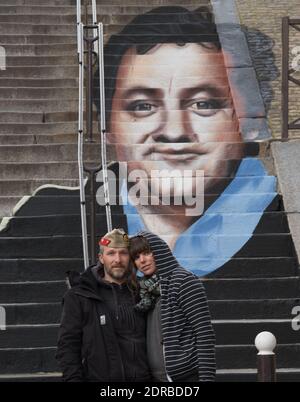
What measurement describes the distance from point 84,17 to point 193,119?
10.2 ft

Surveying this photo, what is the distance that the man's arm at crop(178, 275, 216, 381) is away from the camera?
6.23 meters

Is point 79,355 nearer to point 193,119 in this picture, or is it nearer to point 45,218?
point 45,218

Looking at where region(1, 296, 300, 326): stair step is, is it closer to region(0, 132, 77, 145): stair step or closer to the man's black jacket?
region(0, 132, 77, 145): stair step

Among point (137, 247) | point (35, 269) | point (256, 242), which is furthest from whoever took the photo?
point (256, 242)

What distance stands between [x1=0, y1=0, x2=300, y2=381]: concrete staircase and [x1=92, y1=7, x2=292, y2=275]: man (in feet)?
0.79

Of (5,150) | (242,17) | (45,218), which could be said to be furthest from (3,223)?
(242,17)

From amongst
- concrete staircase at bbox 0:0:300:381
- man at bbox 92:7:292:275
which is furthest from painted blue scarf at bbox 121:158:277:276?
concrete staircase at bbox 0:0:300:381

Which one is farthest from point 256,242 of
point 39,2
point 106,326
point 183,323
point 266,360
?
point 39,2

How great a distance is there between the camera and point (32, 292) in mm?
10414

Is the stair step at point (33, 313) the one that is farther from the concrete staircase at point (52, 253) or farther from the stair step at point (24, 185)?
the stair step at point (24, 185)

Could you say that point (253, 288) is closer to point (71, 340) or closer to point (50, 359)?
point (50, 359)

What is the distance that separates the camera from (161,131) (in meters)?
13.4

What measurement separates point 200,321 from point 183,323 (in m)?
0.10

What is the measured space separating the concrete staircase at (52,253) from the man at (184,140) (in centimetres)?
24
